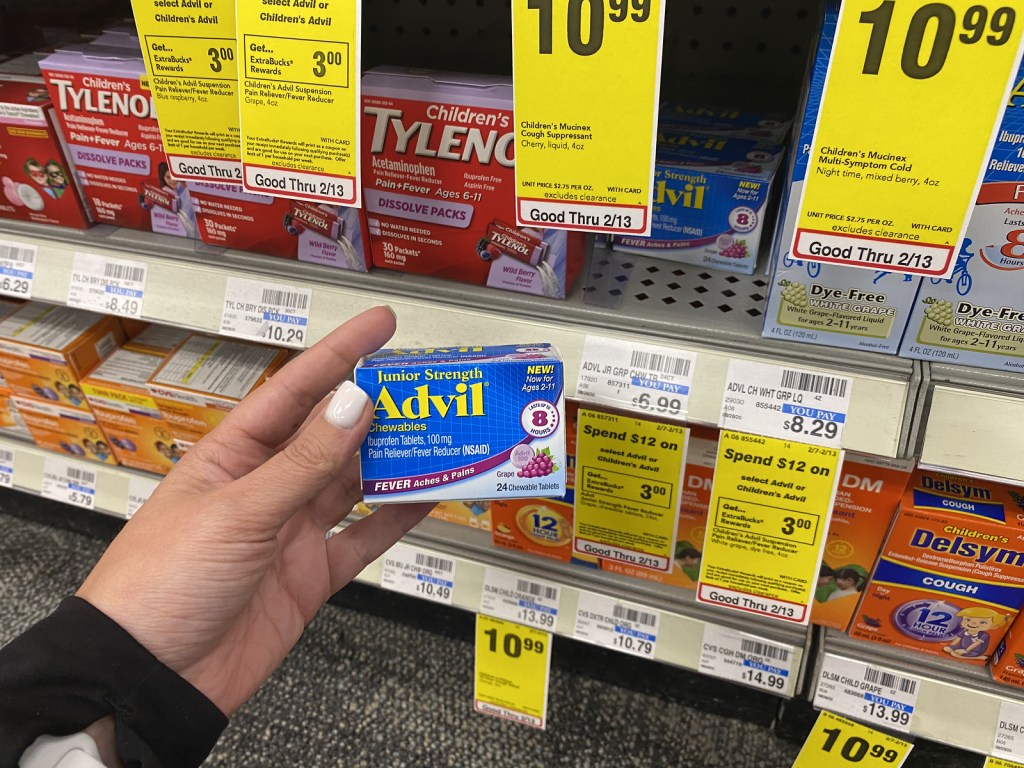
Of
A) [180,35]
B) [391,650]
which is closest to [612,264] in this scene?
[180,35]

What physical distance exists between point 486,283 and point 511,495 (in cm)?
30

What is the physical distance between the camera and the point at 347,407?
68cm

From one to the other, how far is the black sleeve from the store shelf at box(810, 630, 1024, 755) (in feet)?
2.84

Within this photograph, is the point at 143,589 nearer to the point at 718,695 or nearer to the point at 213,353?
the point at 213,353

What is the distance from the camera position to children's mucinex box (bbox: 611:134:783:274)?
853 millimetres

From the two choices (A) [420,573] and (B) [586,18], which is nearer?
(B) [586,18]

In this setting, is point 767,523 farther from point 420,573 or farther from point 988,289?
point 420,573

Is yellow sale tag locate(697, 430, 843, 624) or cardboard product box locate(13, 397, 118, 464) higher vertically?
yellow sale tag locate(697, 430, 843, 624)

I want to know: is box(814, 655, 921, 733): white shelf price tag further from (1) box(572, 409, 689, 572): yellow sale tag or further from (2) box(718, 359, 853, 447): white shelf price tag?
(2) box(718, 359, 853, 447): white shelf price tag

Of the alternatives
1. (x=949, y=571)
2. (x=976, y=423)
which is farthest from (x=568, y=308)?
(x=949, y=571)

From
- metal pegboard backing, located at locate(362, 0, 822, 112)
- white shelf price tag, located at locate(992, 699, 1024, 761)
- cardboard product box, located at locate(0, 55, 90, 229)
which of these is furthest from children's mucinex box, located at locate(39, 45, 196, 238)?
white shelf price tag, located at locate(992, 699, 1024, 761)

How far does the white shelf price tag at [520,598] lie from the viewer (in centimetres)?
113

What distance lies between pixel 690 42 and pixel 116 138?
2.73 ft

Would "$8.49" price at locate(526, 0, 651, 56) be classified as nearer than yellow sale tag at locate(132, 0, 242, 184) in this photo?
Yes
